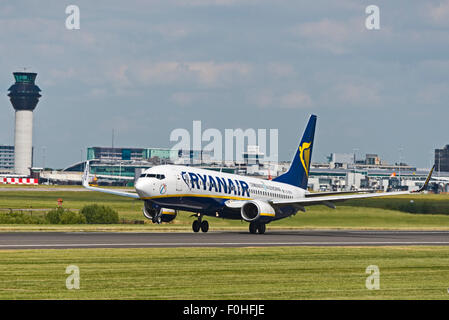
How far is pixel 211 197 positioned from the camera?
179ft

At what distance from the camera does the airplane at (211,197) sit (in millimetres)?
51562

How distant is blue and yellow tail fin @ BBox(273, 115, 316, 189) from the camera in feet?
221

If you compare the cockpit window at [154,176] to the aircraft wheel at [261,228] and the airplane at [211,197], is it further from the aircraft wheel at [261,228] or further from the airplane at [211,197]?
the aircraft wheel at [261,228]

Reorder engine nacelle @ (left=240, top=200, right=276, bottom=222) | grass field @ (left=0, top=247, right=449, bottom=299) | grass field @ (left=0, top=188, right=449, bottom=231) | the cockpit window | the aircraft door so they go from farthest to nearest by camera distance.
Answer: grass field @ (left=0, top=188, right=449, bottom=231) < engine nacelle @ (left=240, top=200, right=276, bottom=222) < the aircraft door < the cockpit window < grass field @ (left=0, top=247, right=449, bottom=299)

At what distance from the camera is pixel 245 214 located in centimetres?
5569

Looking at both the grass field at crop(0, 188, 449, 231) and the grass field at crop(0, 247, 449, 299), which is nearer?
the grass field at crop(0, 247, 449, 299)

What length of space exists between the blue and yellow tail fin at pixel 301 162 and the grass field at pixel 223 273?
28016mm

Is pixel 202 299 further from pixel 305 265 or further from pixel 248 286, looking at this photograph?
pixel 305 265

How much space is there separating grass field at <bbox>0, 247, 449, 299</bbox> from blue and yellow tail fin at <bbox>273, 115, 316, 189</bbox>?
2802 centimetres

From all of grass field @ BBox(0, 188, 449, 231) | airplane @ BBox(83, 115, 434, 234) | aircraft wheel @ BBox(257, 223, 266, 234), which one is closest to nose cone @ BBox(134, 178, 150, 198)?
airplane @ BBox(83, 115, 434, 234)

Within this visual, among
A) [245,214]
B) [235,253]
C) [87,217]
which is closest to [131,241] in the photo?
[235,253]

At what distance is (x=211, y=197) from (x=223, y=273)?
2616cm

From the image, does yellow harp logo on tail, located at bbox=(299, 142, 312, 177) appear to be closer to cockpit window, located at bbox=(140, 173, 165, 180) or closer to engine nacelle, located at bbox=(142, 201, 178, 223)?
engine nacelle, located at bbox=(142, 201, 178, 223)

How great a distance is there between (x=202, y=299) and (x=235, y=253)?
14670 mm
